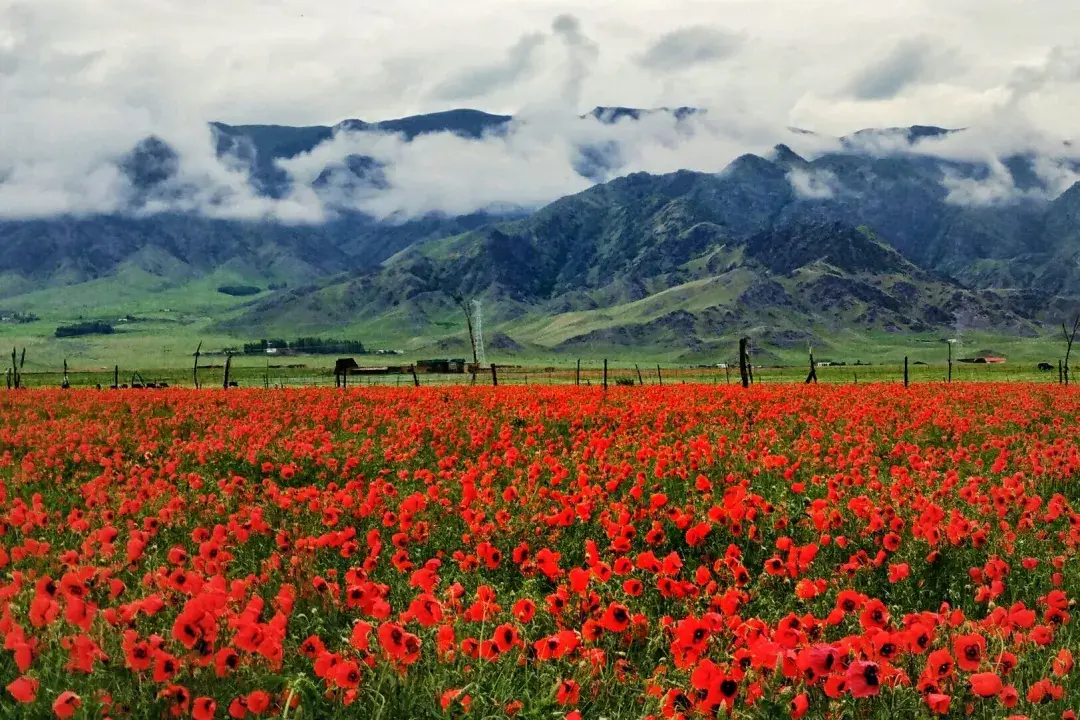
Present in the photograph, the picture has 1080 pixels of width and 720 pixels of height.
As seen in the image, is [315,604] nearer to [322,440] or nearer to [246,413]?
[322,440]

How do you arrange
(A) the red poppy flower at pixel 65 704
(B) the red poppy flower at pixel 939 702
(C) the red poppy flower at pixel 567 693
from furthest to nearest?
1. (C) the red poppy flower at pixel 567 693
2. (B) the red poppy flower at pixel 939 702
3. (A) the red poppy flower at pixel 65 704

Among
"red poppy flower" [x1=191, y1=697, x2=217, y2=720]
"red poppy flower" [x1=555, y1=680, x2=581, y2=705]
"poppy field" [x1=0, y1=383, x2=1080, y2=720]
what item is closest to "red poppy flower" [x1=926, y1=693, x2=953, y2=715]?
"poppy field" [x1=0, y1=383, x2=1080, y2=720]

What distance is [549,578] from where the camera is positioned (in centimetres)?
779

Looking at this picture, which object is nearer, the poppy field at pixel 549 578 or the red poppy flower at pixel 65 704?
the red poppy flower at pixel 65 704

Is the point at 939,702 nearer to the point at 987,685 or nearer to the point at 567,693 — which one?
the point at 987,685

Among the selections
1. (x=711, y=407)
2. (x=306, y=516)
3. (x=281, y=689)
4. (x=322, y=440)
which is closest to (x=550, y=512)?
(x=306, y=516)

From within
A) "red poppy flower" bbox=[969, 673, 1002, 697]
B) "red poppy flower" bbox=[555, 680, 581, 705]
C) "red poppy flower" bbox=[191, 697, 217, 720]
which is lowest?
"red poppy flower" bbox=[555, 680, 581, 705]

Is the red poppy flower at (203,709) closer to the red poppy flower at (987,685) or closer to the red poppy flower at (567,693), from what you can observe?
the red poppy flower at (567,693)

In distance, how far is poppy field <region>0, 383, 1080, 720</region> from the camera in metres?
4.23

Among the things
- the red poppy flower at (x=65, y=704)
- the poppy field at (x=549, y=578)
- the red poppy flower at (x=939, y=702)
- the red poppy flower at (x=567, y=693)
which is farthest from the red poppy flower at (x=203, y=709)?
the red poppy flower at (x=939, y=702)

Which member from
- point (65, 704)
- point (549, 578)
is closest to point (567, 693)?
point (65, 704)

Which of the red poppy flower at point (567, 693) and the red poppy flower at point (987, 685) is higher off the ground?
the red poppy flower at point (987, 685)

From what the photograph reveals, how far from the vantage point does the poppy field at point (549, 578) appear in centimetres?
423

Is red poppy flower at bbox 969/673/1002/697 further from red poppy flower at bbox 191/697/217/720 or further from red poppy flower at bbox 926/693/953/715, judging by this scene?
red poppy flower at bbox 191/697/217/720
